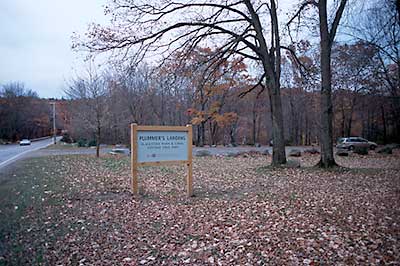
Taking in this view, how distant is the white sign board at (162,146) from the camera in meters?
7.25

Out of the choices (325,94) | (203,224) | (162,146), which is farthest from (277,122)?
(203,224)

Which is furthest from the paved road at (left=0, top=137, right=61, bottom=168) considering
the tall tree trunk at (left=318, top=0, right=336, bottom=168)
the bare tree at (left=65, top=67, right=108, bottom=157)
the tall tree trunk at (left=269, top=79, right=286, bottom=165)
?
the tall tree trunk at (left=318, top=0, right=336, bottom=168)

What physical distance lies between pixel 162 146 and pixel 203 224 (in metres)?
2.85

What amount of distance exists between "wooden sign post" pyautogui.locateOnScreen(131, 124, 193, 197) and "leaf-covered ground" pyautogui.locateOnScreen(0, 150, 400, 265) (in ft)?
2.39

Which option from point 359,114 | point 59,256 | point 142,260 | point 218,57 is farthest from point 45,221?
point 359,114

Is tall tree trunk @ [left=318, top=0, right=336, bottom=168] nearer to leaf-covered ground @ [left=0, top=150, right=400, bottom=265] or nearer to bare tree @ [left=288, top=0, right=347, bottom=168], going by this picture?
bare tree @ [left=288, top=0, right=347, bottom=168]

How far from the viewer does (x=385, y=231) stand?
15.0ft

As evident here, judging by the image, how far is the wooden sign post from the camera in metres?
7.17

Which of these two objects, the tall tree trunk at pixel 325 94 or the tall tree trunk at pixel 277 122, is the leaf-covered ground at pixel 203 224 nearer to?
the tall tree trunk at pixel 325 94

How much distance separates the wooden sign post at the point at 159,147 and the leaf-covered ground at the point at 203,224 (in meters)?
0.73

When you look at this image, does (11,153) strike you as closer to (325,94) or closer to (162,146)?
(162,146)

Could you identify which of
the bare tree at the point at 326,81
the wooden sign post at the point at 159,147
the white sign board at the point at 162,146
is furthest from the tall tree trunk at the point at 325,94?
the white sign board at the point at 162,146

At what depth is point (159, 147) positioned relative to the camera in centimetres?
746

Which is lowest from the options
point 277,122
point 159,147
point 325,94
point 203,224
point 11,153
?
point 11,153
